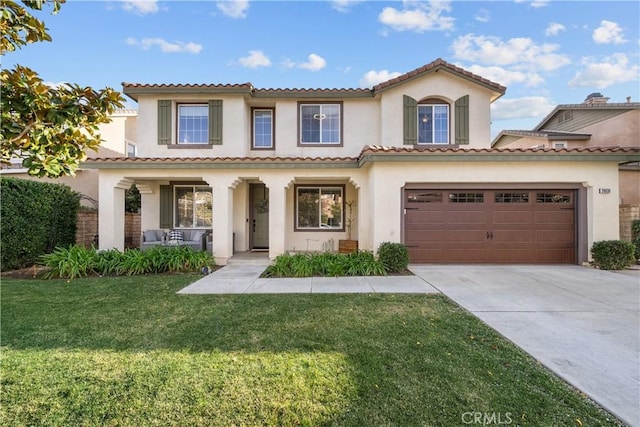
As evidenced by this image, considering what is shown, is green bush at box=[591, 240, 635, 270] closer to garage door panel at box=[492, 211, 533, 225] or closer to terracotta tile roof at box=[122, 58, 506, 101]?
garage door panel at box=[492, 211, 533, 225]

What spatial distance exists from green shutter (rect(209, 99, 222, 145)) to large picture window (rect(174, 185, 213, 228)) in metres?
2.04

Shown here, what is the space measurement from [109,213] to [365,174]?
8.34m

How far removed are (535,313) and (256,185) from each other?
968 centimetres

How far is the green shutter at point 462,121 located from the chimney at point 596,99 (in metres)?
12.6

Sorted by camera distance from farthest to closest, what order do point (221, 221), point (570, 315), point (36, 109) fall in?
1. point (221, 221)
2. point (570, 315)
3. point (36, 109)

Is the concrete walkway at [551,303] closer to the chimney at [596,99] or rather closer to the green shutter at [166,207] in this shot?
the green shutter at [166,207]

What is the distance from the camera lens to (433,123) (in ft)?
35.2

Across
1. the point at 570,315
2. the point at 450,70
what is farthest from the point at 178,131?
the point at 570,315

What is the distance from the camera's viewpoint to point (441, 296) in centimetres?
565

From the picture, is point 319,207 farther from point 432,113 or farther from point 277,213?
point 432,113

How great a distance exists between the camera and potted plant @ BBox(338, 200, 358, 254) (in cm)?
1021

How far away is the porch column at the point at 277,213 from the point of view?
9547 millimetres

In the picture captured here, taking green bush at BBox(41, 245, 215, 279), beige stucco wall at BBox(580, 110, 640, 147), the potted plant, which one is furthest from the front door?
beige stucco wall at BBox(580, 110, 640, 147)

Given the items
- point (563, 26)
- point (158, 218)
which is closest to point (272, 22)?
point (158, 218)
